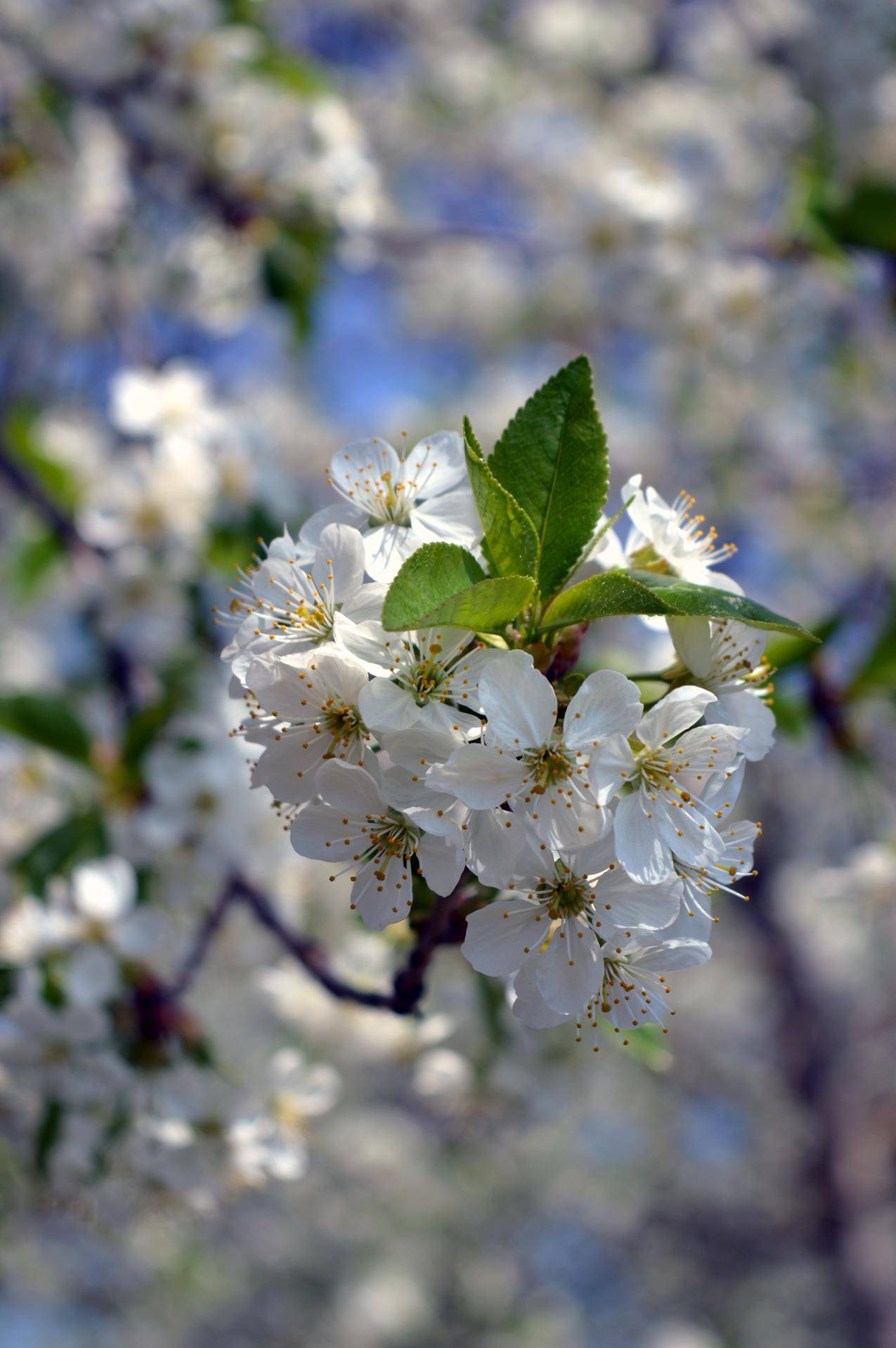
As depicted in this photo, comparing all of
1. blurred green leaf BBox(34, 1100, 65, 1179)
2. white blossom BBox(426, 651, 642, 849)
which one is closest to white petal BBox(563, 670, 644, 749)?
white blossom BBox(426, 651, 642, 849)

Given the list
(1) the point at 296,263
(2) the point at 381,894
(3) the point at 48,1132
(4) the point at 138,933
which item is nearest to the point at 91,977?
(4) the point at 138,933

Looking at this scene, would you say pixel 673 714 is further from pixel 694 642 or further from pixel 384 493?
pixel 384 493

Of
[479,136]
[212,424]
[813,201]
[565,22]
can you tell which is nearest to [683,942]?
[212,424]

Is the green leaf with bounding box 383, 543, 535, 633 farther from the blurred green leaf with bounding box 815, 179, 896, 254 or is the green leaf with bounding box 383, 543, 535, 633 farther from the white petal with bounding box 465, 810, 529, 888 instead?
the blurred green leaf with bounding box 815, 179, 896, 254

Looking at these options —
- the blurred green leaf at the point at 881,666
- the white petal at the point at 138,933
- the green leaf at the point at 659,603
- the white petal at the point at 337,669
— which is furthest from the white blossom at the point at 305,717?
the blurred green leaf at the point at 881,666

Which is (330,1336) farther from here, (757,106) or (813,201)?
(757,106)

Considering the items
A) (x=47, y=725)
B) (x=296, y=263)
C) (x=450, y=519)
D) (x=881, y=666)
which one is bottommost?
(x=47, y=725)
